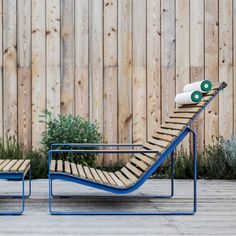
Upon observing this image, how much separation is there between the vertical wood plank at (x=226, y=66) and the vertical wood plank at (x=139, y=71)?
0.93 m

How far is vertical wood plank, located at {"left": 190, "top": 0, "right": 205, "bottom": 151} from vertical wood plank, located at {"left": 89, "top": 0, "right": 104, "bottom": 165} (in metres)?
1.09

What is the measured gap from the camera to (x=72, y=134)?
5711 millimetres

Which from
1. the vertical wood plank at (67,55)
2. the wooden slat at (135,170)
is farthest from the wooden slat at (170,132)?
the vertical wood plank at (67,55)

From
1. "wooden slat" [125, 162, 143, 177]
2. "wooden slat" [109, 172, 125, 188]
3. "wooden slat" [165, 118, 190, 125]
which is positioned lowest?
"wooden slat" [109, 172, 125, 188]

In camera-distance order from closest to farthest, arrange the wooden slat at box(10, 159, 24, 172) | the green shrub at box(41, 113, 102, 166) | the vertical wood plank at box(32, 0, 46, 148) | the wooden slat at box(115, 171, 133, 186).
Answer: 1. the wooden slat at box(10, 159, 24, 172)
2. the wooden slat at box(115, 171, 133, 186)
3. the green shrub at box(41, 113, 102, 166)
4. the vertical wood plank at box(32, 0, 46, 148)

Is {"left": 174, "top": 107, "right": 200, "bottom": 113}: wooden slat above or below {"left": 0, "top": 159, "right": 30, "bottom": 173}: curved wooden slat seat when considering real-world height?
above

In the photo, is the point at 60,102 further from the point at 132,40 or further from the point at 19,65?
the point at 132,40

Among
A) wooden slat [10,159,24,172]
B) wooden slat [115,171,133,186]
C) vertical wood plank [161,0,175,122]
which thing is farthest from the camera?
vertical wood plank [161,0,175,122]

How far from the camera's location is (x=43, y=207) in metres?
4.07

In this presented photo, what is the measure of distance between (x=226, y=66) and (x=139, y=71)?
3.45 ft

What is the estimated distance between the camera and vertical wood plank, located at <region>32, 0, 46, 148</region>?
6.27 meters

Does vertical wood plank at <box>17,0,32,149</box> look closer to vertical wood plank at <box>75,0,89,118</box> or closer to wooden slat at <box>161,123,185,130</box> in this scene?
vertical wood plank at <box>75,0,89,118</box>

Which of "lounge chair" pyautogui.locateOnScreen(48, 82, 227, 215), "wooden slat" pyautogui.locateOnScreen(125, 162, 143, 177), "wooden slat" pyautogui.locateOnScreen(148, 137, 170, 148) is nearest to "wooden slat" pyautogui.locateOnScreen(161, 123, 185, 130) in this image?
"lounge chair" pyautogui.locateOnScreen(48, 82, 227, 215)

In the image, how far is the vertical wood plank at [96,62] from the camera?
6.33 meters
